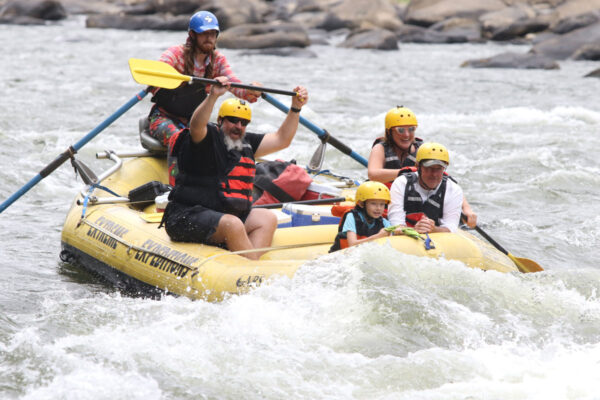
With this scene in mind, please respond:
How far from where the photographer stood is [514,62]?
21.0 m

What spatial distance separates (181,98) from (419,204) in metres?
2.33

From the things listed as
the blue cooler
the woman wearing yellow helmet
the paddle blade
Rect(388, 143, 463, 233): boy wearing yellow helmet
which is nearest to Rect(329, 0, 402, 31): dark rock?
the paddle blade

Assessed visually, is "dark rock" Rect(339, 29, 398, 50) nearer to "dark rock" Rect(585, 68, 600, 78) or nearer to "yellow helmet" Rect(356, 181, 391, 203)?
"dark rock" Rect(585, 68, 600, 78)

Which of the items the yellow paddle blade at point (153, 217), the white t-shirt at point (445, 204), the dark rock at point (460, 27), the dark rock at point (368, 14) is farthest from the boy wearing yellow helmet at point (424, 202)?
the dark rock at point (368, 14)

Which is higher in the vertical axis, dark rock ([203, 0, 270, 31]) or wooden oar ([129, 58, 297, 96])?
wooden oar ([129, 58, 297, 96])

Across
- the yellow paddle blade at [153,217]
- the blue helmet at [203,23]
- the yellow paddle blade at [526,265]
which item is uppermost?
the blue helmet at [203,23]

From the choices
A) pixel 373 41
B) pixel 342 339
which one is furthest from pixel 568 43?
pixel 342 339

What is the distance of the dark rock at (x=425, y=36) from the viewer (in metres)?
28.1

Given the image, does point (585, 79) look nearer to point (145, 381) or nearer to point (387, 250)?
point (387, 250)

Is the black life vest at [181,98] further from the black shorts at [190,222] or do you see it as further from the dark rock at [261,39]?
the dark rock at [261,39]

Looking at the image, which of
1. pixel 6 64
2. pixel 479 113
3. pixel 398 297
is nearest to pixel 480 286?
pixel 398 297

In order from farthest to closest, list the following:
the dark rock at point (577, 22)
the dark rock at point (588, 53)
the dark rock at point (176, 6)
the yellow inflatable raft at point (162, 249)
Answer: the dark rock at point (176, 6), the dark rock at point (577, 22), the dark rock at point (588, 53), the yellow inflatable raft at point (162, 249)

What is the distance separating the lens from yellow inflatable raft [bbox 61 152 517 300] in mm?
5359

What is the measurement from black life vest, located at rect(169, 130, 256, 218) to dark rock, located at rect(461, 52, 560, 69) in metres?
16.2
